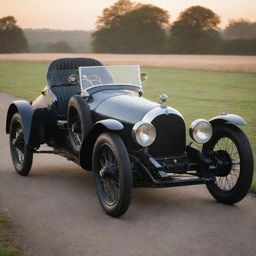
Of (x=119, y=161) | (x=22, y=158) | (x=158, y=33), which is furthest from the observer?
(x=158, y=33)

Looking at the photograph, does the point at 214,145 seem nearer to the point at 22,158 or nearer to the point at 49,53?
the point at 22,158

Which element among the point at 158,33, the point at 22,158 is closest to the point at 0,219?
the point at 22,158

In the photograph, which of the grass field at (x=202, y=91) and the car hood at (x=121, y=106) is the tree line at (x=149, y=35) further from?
the car hood at (x=121, y=106)

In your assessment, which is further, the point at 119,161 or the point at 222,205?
the point at 222,205

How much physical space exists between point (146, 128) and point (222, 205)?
1.34 m

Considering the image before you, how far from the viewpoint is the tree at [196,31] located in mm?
31000

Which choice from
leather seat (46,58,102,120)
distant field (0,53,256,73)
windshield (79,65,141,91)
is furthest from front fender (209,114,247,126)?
distant field (0,53,256,73)

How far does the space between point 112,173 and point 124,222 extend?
578 mm

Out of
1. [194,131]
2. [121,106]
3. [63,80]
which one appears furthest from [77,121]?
[194,131]

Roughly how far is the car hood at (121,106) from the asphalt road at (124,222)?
1030mm

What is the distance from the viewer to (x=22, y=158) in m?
7.83

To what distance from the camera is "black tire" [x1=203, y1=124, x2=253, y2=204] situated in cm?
578

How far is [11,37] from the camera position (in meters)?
43.5

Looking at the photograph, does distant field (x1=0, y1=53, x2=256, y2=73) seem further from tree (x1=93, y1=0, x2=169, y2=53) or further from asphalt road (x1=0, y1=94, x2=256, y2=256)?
asphalt road (x1=0, y1=94, x2=256, y2=256)
